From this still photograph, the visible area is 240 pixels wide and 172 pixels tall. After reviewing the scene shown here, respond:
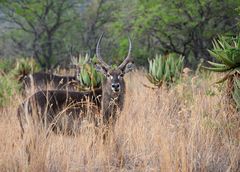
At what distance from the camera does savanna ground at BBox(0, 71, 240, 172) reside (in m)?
4.29

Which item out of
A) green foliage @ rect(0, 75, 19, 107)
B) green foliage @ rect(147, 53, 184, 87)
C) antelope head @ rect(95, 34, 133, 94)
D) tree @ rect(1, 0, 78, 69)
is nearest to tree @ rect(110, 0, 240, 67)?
tree @ rect(1, 0, 78, 69)

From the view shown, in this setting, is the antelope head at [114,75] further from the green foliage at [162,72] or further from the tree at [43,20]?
the tree at [43,20]

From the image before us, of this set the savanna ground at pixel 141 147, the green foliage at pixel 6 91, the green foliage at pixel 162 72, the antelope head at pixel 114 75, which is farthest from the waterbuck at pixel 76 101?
the green foliage at pixel 162 72

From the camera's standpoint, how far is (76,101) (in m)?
5.81

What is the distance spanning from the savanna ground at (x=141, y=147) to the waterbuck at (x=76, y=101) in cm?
25

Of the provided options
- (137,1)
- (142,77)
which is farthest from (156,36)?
(142,77)

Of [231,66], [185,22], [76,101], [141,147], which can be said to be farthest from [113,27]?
[141,147]

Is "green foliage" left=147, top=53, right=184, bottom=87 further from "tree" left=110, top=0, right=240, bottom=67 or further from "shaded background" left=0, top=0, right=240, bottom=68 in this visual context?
"tree" left=110, top=0, right=240, bottom=67

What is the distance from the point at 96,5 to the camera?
21.0m

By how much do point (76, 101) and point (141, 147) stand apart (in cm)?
132

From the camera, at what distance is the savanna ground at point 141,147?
4285mm

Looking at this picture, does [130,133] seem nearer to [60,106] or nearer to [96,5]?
[60,106]

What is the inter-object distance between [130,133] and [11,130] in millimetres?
1422

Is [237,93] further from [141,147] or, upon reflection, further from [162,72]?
[162,72]
